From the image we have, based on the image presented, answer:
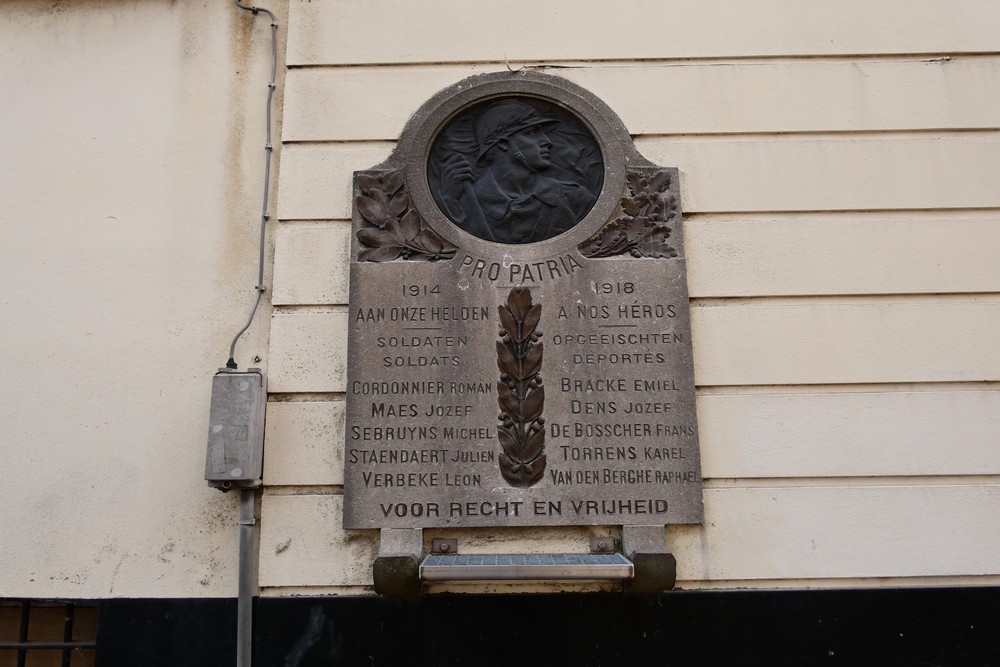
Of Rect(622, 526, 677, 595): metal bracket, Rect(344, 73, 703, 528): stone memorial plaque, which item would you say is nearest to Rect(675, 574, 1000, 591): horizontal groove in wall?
Rect(622, 526, 677, 595): metal bracket

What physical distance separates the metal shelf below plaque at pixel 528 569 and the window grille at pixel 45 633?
7.59 ft

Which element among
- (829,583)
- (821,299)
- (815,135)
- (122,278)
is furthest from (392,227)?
(829,583)

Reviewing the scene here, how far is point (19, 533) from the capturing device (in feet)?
14.4

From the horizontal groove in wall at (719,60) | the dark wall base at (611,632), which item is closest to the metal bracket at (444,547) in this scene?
the dark wall base at (611,632)

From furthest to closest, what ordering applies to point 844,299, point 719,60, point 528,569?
point 719,60 < point 844,299 < point 528,569

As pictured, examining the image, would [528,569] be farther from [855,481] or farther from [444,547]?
[855,481]

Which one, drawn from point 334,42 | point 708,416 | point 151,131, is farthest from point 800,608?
point 151,131

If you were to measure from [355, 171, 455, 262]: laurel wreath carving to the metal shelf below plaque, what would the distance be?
6.32 ft

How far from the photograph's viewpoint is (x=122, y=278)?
4.74 metres

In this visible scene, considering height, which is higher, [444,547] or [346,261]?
[346,261]

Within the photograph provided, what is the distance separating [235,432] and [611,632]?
2.56m

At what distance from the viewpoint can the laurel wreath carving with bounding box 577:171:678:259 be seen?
454cm

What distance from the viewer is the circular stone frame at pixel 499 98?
4562 millimetres

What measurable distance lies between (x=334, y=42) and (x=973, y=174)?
4.56 metres
